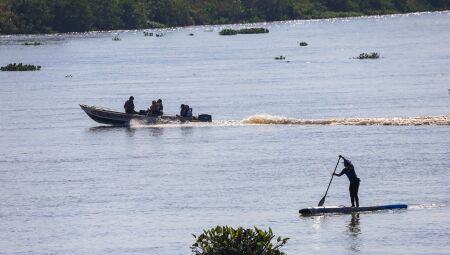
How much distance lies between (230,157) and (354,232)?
18.9 meters

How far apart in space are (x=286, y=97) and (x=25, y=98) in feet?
68.7

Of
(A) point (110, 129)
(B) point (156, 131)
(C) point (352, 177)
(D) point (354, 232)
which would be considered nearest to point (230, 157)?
(B) point (156, 131)

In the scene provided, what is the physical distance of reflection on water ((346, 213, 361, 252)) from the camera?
3734 cm

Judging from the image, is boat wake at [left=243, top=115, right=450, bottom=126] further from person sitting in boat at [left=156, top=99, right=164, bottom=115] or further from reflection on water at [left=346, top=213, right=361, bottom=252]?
reflection on water at [left=346, top=213, right=361, bottom=252]

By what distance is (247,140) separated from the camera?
6406 cm

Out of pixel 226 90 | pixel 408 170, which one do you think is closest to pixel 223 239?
pixel 408 170

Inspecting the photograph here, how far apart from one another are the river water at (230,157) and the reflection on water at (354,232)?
0.10m

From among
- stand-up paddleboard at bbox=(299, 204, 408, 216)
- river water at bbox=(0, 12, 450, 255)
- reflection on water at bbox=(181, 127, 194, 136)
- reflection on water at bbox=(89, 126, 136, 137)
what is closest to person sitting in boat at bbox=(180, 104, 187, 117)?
reflection on water at bbox=(181, 127, 194, 136)

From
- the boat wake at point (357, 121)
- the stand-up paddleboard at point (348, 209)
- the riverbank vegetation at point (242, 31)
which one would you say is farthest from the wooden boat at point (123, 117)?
the riverbank vegetation at point (242, 31)

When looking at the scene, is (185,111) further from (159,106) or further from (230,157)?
(230,157)

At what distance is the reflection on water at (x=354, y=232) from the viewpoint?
37.3 meters

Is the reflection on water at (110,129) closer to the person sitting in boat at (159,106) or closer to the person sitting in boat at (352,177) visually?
the person sitting in boat at (159,106)

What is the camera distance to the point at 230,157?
58000 millimetres

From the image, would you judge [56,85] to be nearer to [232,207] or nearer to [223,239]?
[232,207]
